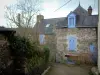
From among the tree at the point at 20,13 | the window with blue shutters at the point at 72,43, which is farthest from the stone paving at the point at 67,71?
the tree at the point at 20,13

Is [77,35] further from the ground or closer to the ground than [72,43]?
further from the ground

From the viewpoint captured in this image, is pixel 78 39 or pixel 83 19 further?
pixel 83 19

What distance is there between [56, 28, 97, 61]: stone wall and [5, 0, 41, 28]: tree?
14.7 ft

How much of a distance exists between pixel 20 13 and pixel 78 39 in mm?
8105

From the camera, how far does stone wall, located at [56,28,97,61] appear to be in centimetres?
1565

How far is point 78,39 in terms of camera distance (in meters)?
16.3

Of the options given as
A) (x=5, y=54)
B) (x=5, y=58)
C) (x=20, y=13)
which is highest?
(x=20, y=13)

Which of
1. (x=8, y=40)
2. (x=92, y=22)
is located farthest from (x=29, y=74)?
(x=92, y=22)

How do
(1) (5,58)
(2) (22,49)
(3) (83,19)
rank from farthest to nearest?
(3) (83,19) < (2) (22,49) < (1) (5,58)

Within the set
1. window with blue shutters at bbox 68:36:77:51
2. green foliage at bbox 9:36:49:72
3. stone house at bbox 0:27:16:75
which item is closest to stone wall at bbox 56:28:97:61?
window with blue shutters at bbox 68:36:77:51

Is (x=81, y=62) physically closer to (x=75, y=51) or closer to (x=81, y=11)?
(x=75, y=51)

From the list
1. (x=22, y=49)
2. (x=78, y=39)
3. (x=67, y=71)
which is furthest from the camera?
(x=78, y=39)

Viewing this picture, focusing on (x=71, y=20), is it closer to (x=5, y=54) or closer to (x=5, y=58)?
(x=5, y=54)

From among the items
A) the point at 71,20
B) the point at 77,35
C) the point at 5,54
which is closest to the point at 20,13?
the point at 71,20
